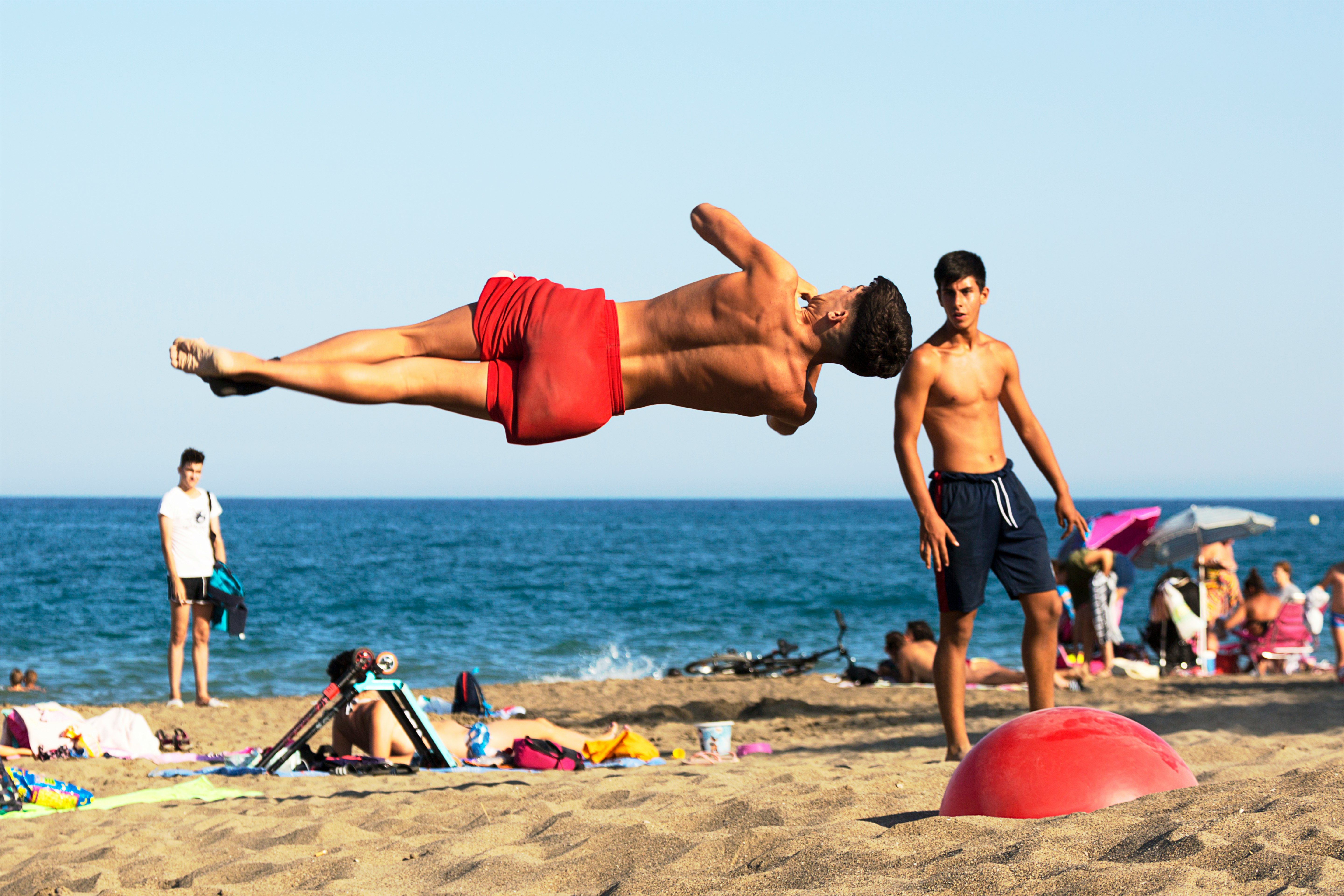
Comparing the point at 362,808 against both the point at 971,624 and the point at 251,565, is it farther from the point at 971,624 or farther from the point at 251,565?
the point at 251,565

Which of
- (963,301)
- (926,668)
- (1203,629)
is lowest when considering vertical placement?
(926,668)

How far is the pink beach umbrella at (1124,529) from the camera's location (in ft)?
45.1

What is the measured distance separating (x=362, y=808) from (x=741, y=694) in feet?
23.0

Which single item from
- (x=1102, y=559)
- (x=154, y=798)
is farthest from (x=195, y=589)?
(x=1102, y=559)

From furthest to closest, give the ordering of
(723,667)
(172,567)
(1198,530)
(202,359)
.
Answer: (723,667)
(1198,530)
(172,567)
(202,359)

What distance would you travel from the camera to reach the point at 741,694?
12.2 meters

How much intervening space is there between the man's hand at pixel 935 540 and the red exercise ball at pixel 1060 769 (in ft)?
5.08

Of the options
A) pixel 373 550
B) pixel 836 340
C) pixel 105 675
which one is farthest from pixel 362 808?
pixel 373 550

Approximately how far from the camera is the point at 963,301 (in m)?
5.86

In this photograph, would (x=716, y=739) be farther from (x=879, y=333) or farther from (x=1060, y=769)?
(x=879, y=333)

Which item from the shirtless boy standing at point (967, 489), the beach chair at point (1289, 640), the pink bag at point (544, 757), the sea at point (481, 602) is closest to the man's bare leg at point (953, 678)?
the shirtless boy standing at point (967, 489)

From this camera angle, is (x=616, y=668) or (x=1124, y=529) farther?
(x=616, y=668)

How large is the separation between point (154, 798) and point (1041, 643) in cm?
465

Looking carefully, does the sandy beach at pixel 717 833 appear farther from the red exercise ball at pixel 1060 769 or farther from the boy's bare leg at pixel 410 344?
the boy's bare leg at pixel 410 344
